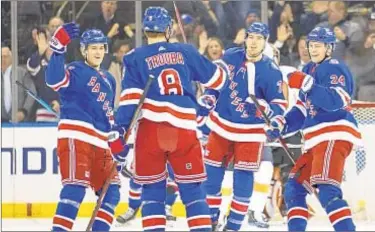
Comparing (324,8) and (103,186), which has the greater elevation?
(324,8)

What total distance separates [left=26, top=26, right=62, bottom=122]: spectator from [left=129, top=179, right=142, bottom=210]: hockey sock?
86 centimetres

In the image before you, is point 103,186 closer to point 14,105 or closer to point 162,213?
point 162,213

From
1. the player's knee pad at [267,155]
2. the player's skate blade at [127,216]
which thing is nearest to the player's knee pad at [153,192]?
the player's skate blade at [127,216]

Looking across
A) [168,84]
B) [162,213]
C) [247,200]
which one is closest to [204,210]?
[162,213]

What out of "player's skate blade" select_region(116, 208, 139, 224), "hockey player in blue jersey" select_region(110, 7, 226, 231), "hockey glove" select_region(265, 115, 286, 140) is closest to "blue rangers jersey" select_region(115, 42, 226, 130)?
"hockey player in blue jersey" select_region(110, 7, 226, 231)

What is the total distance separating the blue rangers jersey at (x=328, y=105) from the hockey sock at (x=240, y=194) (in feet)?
1.82

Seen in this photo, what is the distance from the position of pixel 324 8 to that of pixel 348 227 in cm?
248

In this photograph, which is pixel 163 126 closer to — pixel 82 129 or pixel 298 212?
pixel 82 129

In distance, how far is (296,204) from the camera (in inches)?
241

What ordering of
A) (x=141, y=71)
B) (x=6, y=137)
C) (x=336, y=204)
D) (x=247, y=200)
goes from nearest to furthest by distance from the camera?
1. (x=141, y=71)
2. (x=336, y=204)
3. (x=247, y=200)
4. (x=6, y=137)

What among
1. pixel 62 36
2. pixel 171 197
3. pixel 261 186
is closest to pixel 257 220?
pixel 261 186

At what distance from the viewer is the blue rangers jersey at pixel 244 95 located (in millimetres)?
6676

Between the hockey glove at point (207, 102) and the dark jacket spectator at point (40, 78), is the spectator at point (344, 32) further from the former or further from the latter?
the hockey glove at point (207, 102)

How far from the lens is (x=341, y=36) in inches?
321
